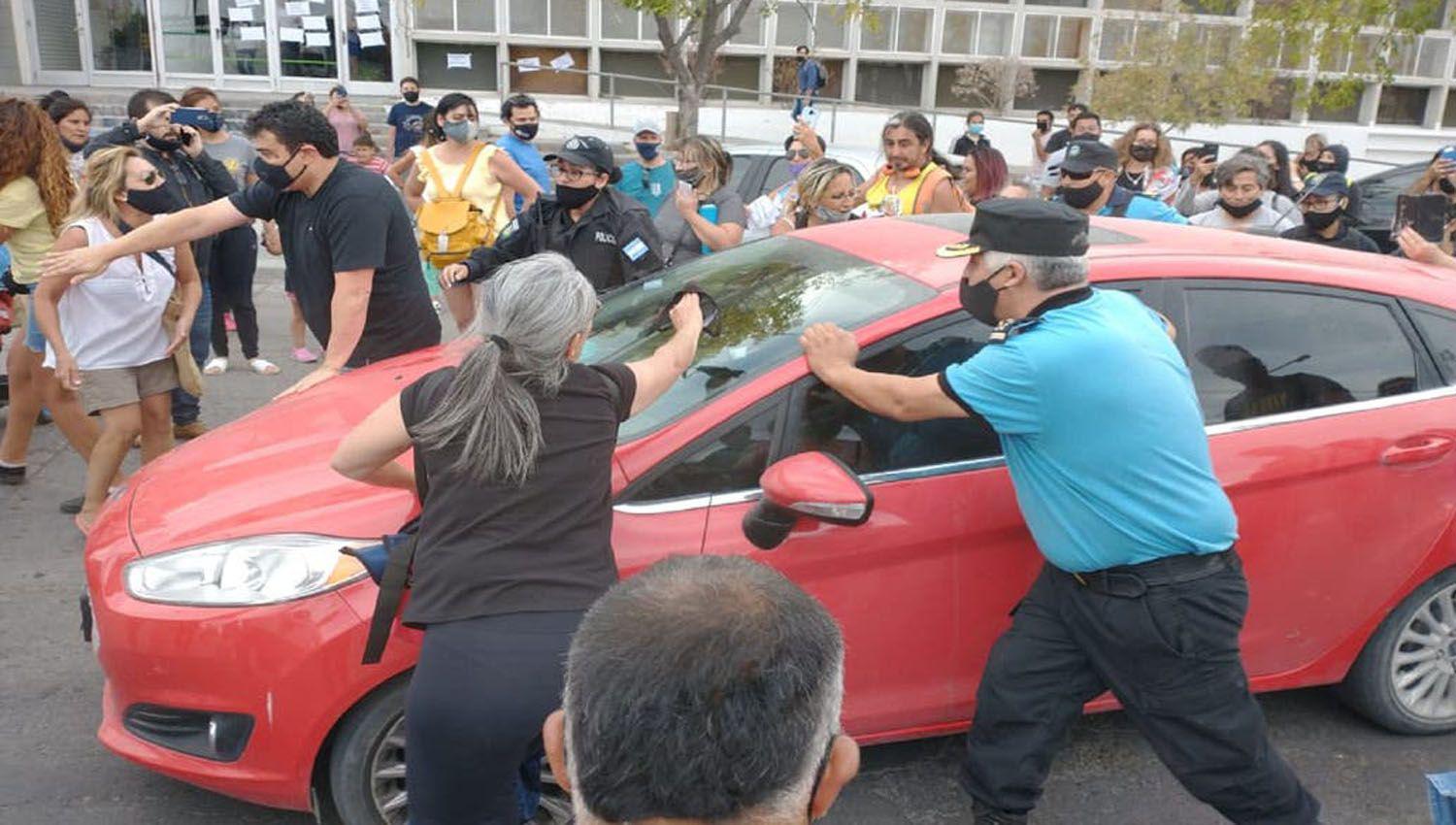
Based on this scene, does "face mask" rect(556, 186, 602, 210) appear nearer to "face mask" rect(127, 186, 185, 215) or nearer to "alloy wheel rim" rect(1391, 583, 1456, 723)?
"face mask" rect(127, 186, 185, 215)

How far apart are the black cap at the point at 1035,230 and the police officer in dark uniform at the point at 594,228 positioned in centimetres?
243

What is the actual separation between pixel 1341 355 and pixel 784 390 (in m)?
1.68

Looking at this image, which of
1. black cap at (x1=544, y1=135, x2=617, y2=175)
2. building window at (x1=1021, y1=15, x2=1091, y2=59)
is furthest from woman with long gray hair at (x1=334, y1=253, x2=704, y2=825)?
building window at (x1=1021, y1=15, x2=1091, y2=59)

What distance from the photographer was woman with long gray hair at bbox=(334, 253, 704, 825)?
2217mm

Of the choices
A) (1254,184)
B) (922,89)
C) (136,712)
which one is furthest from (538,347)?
(922,89)

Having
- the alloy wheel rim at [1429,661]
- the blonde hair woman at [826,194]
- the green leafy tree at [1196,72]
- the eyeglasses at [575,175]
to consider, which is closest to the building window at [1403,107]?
the green leafy tree at [1196,72]

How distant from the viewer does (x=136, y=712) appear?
2.88 meters

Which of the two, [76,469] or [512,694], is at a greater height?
[512,694]

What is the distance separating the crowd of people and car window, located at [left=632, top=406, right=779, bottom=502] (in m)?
0.20

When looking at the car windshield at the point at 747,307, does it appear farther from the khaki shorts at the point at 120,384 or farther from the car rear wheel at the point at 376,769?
the khaki shorts at the point at 120,384

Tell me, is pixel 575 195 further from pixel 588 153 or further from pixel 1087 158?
pixel 1087 158

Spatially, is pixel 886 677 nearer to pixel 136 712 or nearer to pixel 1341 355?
pixel 1341 355

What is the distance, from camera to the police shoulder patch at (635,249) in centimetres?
494

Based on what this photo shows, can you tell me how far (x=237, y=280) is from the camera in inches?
289
